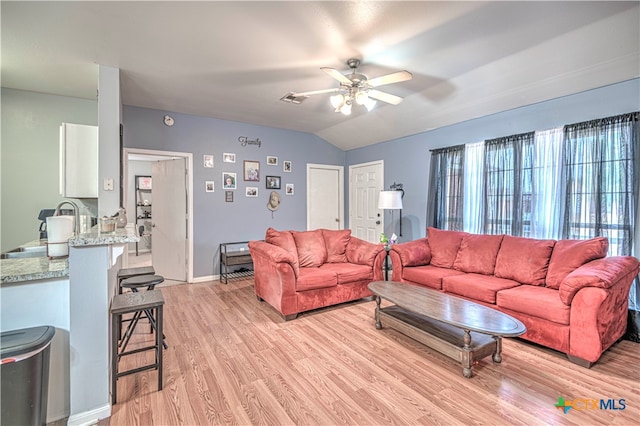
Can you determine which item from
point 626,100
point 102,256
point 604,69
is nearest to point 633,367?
point 626,100

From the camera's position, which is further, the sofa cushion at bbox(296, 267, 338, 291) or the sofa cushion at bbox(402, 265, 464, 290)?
the sofa cushion at bbox(402, 265, 464, 290)

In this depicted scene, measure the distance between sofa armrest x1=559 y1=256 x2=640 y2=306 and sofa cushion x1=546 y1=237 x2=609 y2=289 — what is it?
89mm

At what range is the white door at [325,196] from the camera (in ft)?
19.4

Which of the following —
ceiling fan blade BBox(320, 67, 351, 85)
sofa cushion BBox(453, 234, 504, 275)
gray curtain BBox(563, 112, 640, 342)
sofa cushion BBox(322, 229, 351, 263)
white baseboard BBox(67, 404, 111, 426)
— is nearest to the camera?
white baseboard BBox(67, 404, 111, 426)

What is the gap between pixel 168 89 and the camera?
362 cm

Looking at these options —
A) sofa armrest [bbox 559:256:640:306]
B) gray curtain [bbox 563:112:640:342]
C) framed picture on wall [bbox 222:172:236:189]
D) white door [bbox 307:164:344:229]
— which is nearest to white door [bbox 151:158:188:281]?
framed picture on wall [bbox 222:172:236:189]

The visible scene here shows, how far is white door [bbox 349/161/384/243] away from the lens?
5.50m

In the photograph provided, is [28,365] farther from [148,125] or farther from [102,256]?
[148,125]

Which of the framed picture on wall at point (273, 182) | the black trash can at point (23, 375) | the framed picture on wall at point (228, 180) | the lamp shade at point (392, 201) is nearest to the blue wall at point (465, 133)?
the lamp shade at point (392, 201)

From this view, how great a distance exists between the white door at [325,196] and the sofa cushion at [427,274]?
2607mm

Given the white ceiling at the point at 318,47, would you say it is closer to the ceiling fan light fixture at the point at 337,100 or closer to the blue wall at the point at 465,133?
the blue wall at the point at 465,133

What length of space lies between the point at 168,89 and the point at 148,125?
0.99 m

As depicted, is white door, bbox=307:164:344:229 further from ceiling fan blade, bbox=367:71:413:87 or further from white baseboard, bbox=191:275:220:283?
ceiling fan blade, bbox=367:71:413:87

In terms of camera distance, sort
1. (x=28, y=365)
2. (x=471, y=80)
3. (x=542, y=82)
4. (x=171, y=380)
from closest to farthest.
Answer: (x=28, y=365), (x=171, y=380), (x=542, y=82), (x=471, y=80)
